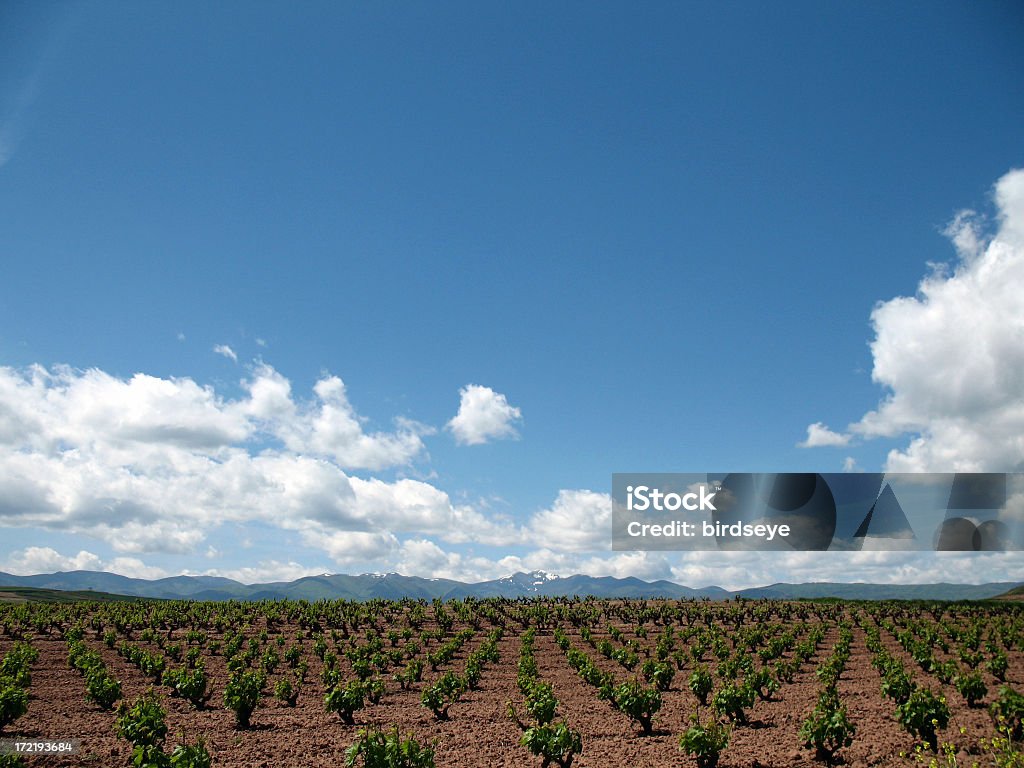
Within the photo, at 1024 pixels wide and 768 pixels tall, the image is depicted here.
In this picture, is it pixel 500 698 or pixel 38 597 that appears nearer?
pixel 500 698

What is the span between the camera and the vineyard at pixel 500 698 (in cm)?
1775

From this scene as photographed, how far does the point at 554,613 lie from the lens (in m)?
66.1

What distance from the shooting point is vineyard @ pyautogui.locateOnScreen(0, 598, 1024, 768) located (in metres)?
17.8

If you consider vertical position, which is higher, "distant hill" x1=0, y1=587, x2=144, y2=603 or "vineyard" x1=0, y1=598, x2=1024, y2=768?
"vineyard" x1=0, y1=598, x2=1024, y2=768

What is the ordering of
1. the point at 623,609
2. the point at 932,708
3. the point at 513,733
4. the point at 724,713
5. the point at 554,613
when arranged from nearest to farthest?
the point at 932,708 → the point at 513,733 → the point at 724,713 → the point at 554,613 → the point at 623,609

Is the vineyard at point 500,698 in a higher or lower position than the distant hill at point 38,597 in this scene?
higher

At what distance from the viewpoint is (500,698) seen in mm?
29344

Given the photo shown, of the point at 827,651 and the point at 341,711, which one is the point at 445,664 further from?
the point at 827,651

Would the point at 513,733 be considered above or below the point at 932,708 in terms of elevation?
below

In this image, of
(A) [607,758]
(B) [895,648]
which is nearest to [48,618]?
(A) [607,758]

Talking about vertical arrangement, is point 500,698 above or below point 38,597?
above

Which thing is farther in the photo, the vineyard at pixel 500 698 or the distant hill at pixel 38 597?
the distant hill at pixel 38 597

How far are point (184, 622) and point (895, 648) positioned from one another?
62673mm

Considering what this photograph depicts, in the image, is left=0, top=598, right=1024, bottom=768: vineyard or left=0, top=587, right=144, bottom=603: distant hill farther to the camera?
left=0, top=587, right=144, bottom=603: distant hill
